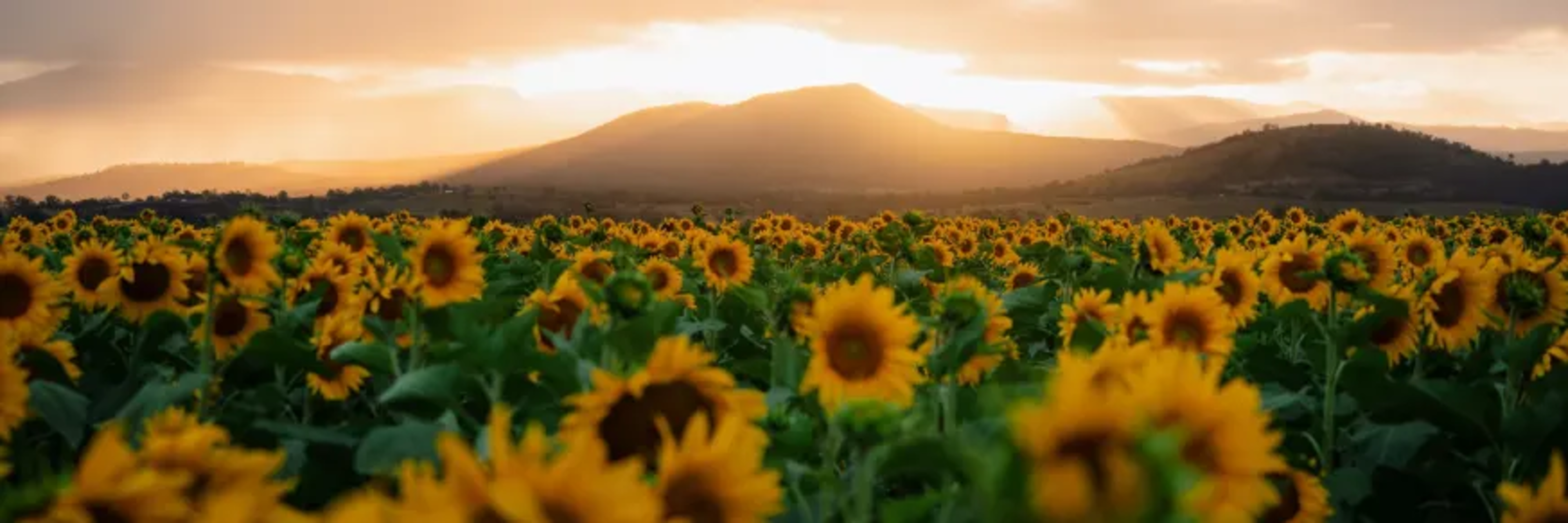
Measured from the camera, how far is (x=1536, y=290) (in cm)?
504

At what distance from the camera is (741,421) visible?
2041 millimetres

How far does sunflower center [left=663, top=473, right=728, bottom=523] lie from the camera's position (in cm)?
188

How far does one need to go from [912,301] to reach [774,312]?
3.60 metres

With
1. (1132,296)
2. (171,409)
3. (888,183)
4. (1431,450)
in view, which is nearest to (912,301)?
(1132,296)

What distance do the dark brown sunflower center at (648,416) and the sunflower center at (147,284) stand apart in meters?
4.17

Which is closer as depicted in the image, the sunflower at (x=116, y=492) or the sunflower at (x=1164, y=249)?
the sunflower at (x=116, y=492)

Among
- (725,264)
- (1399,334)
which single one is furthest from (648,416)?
(725,264)

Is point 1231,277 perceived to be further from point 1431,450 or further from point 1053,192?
point 1053,192

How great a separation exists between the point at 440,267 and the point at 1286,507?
3.77 meters

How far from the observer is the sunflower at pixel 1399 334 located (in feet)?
18.1

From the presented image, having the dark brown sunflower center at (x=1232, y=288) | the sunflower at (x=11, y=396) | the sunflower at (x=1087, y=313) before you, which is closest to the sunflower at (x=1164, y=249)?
the dark brown sunflower center at (x=1232, y=288)

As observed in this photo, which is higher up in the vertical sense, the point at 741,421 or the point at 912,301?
the point at 741,421

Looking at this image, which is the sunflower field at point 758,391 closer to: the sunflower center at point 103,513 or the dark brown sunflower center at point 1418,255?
the sunflower center at point 103,513

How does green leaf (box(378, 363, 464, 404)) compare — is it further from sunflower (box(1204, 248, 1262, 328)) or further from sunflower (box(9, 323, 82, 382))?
sunflower (box(1204, 248, 1262, 328))
